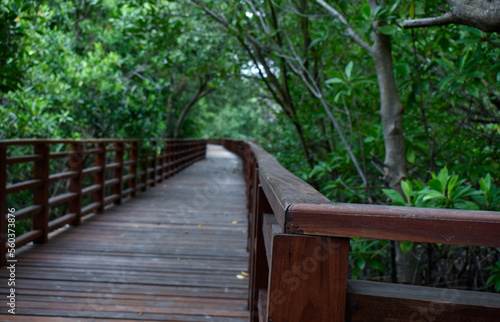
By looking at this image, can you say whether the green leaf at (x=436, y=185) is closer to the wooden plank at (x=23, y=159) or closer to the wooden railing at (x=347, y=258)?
the wooden railing at (x=347, y=258)

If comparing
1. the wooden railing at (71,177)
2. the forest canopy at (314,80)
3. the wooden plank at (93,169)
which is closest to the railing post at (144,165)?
the wooden railing at (71,177)

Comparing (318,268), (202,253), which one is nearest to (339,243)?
(318,268)

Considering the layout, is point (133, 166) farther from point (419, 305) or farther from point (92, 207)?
point (419, 305)

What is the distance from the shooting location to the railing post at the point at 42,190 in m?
4.26

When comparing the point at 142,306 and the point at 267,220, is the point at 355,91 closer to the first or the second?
the point at 267,220

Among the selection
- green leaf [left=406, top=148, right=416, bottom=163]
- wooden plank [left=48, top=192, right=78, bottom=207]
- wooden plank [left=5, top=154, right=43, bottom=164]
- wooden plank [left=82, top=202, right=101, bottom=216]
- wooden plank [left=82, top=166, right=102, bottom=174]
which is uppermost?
green leaf [left=406, top=148, right=416, bottom=163]

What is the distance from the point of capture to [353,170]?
3.91 metres

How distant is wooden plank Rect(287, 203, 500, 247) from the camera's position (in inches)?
33.1

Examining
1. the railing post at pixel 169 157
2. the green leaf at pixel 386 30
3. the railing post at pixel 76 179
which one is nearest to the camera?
the green leaf at pixel 386 30

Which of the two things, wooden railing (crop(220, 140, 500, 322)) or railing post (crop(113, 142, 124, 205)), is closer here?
wooden railing (crop(220, 140, 500, 322))

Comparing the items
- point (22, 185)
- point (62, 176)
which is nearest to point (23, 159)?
point (22, 185)

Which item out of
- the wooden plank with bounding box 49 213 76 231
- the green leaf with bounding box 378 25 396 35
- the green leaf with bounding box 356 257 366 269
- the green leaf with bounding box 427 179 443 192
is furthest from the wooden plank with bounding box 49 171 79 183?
the green leaf with bounding box 427 179 443 192

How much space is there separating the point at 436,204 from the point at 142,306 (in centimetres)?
197

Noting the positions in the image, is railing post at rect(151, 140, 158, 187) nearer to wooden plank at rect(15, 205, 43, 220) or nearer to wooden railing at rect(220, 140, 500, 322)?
wooden plank at rect(15, 205, 43, 220)
